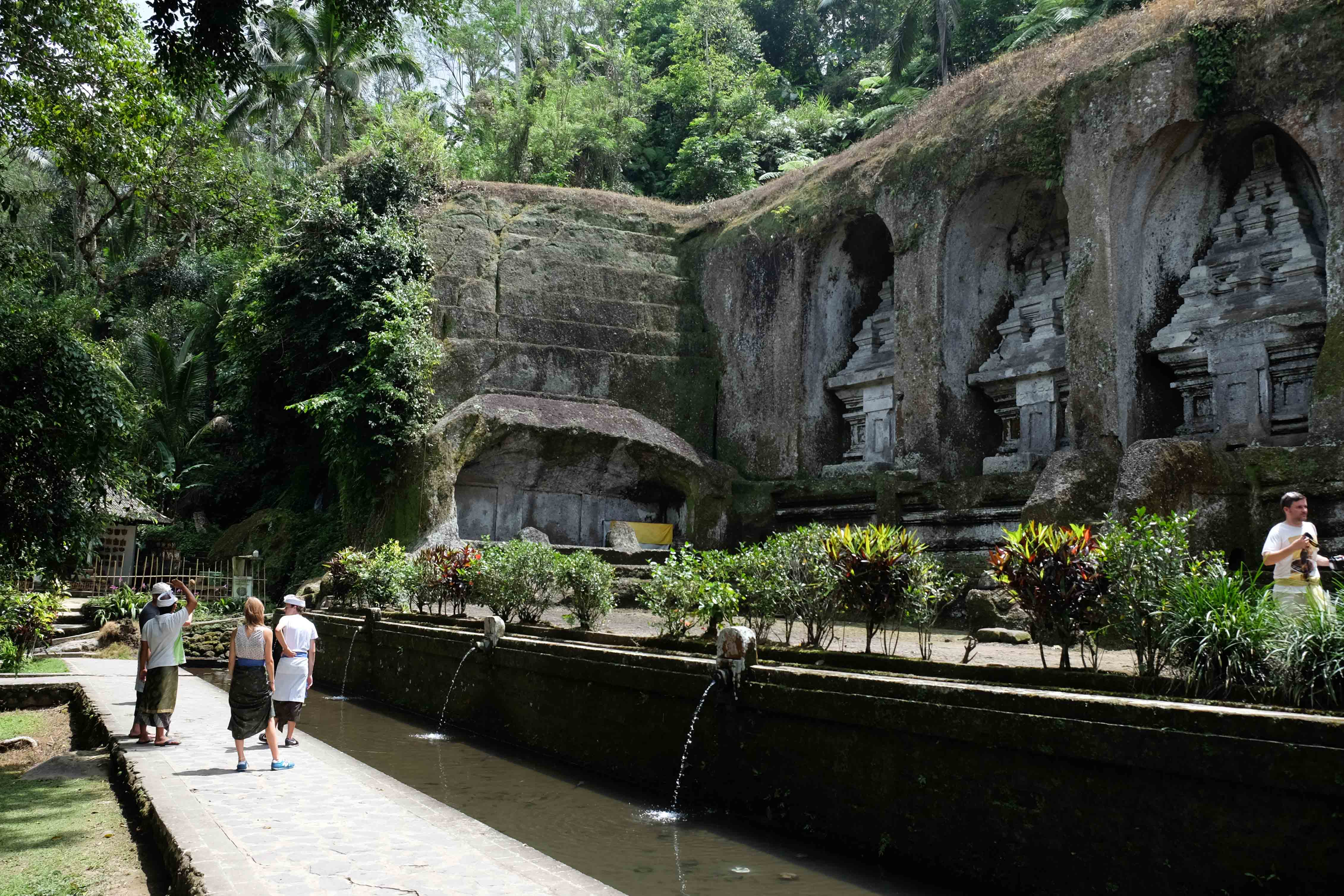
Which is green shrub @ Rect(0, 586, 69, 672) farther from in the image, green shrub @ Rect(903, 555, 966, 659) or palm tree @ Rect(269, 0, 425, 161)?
palm tree @ Rect(269, 0, 425, 161)

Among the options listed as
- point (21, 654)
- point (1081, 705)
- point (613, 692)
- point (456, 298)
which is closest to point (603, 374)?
point (456, 298)

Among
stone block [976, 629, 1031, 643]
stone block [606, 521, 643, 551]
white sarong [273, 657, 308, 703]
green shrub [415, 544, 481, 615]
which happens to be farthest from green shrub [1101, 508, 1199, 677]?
stone block [606, 521, 643, 551]

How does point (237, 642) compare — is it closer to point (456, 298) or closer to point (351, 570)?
point (351, 570)

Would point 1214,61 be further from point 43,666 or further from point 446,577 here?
point 43,666

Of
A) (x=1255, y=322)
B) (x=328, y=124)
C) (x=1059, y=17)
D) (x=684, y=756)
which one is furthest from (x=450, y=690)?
(x=328, y=124)

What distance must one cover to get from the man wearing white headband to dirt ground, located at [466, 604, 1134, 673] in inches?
113

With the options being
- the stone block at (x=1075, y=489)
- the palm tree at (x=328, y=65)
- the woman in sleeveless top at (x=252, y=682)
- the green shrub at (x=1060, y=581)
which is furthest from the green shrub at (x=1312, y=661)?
the palm tree at (x=328, y=65)

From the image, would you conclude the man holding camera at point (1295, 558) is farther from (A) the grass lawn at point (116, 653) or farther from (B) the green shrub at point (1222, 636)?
(A) the grass lawn at point (116, 653)

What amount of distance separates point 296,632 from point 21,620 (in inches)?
305

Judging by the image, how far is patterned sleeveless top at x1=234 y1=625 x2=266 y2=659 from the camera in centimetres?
802

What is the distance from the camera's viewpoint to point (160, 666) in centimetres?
880

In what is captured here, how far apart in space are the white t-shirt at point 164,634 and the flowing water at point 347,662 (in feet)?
18.0

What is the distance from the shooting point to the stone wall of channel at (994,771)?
4.36m

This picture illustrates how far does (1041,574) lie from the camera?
6.71 meters
